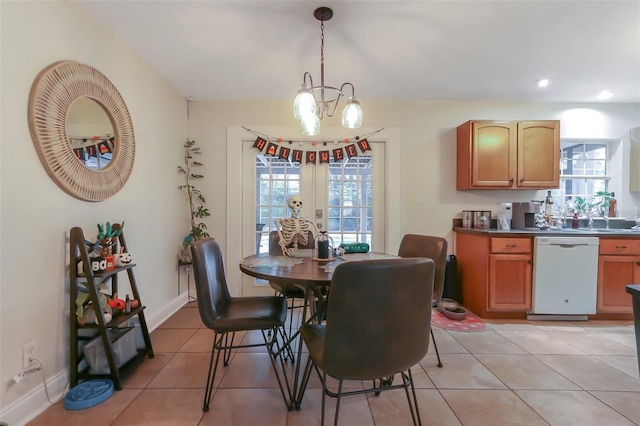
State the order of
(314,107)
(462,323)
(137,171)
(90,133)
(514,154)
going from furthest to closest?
1. (514,154)
2. (462,323)
3. (137,171)
4. (90,133)
5. (314,107)

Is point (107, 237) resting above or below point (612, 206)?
below

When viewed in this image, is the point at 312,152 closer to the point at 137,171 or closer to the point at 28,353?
the point at 137,171

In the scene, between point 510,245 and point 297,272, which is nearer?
point 297,272

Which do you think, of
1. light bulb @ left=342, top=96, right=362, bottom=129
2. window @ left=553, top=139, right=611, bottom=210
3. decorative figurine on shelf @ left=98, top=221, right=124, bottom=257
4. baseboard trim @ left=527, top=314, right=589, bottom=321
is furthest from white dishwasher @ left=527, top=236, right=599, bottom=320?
decorative figurine on shelf @ left=98, top=221, right=124, bottom=257

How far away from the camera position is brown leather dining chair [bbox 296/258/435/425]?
981 mm

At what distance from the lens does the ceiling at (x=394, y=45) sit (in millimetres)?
1762

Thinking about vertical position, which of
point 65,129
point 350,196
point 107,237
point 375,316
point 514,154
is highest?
point 514,154

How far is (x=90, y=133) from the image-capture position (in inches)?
70.2

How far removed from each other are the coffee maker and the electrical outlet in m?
3.93

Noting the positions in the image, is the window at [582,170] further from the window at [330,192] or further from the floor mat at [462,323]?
the window at [330,192]

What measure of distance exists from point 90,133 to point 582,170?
486cm

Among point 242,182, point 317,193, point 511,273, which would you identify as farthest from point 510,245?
point 242,182

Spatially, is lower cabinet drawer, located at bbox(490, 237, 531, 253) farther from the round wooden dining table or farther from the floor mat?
the round wooden dining table

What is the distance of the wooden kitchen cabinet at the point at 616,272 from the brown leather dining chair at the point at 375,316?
269cm
